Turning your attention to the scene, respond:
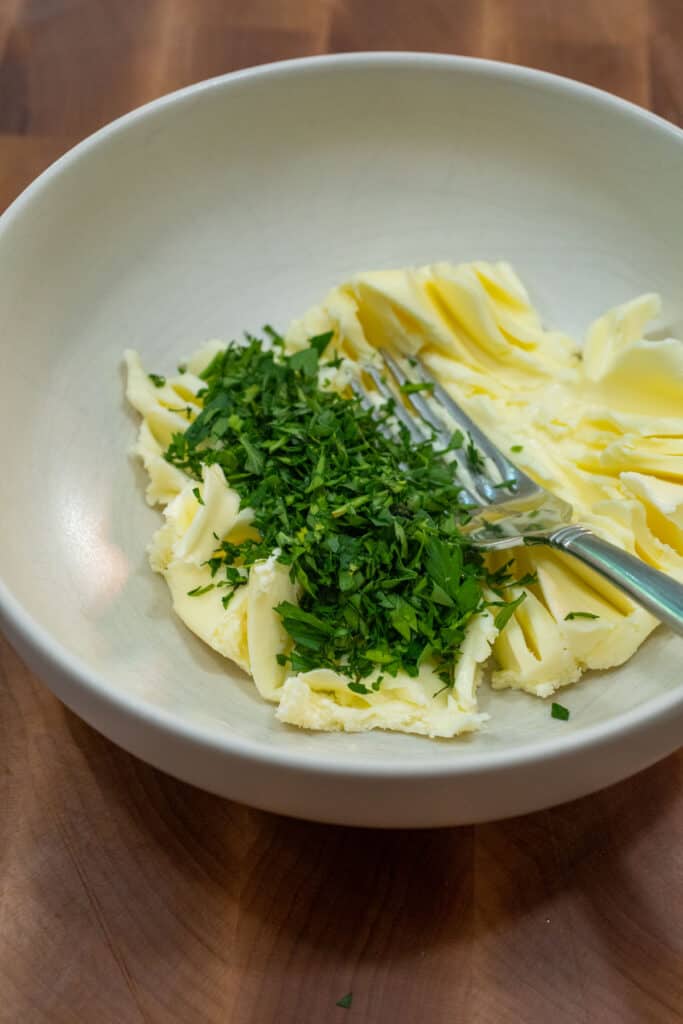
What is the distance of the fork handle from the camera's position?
40.0 inches

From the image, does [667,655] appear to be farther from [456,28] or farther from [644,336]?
[456,28]

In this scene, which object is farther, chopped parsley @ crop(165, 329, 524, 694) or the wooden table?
chopped parsley @ crop(165, 329, 524, 694)

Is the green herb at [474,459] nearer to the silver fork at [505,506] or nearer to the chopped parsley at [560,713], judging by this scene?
the silver fork at [505,506]

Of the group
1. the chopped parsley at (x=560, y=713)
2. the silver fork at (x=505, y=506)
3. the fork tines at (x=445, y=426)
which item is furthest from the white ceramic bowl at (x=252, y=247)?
the fork tines at (x=445, y=426)

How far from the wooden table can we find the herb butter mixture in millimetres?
154

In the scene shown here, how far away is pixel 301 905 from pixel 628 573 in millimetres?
484

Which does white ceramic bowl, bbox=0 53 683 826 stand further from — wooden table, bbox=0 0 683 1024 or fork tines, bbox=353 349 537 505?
fork tines, bbox=353 349 537 505

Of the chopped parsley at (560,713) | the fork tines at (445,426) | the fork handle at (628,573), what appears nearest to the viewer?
the fork handle at (628,573)

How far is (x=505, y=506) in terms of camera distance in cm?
129

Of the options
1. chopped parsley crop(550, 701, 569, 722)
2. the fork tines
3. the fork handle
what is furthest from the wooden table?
the fork tines

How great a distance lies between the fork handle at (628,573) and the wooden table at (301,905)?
0.25 metres

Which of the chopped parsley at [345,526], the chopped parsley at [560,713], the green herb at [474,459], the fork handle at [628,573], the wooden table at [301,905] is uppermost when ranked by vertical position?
the fork handle at [628,573]

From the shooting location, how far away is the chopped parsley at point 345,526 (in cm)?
116

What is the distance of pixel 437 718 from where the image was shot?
1096 mm
